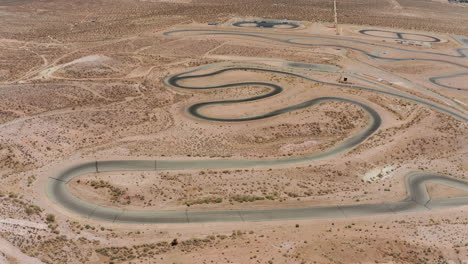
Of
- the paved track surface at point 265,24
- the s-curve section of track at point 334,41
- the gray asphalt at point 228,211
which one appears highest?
the paved track surface at point 265,24

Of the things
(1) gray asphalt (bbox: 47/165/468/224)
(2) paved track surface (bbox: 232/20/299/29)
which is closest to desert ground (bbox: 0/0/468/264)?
A: (1) gray asphalt (bbox: 47/165/468/224)

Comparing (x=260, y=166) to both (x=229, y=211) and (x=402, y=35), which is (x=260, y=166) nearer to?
(x=229, y=211)

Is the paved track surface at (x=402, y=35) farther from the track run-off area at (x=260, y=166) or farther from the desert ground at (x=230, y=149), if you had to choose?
the track run-off area at (x=260, y=166)

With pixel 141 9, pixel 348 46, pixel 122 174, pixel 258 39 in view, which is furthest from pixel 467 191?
pixel 141 9

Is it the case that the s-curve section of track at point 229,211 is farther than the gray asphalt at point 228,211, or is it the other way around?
the s-curve section of track at point 229,211

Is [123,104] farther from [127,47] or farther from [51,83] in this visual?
[127,47]

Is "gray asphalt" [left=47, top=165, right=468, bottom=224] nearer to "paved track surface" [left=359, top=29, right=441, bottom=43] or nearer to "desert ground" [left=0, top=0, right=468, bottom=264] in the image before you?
"desert ground" [left=0, top=0, right=468, bottom=264]

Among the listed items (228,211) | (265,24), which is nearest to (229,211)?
(228,211)

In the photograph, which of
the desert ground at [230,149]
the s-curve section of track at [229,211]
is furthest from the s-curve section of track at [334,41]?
the s-curve section of track at [229,211]
